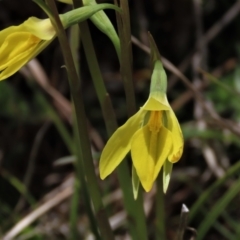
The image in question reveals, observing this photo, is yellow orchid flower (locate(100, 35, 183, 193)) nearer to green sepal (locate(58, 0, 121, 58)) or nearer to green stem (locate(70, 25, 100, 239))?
green sepal (locate(58, 0, 121, 58))

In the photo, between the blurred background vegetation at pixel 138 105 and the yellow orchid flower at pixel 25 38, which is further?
the blurred background vegetation at pixel 138 105

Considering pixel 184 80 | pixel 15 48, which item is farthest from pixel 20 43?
pixel 184 80

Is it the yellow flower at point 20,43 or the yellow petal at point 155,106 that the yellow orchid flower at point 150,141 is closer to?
the yellow petal at point 155,106

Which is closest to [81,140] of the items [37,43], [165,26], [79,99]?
[79,99]

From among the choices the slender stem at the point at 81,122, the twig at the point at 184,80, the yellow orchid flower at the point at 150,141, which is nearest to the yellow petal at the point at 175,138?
the yellow orchid flower at the point at 150,141

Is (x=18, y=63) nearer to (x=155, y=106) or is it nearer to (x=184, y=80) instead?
(x=155, y=106)

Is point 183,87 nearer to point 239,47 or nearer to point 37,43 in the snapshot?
point 239,47
